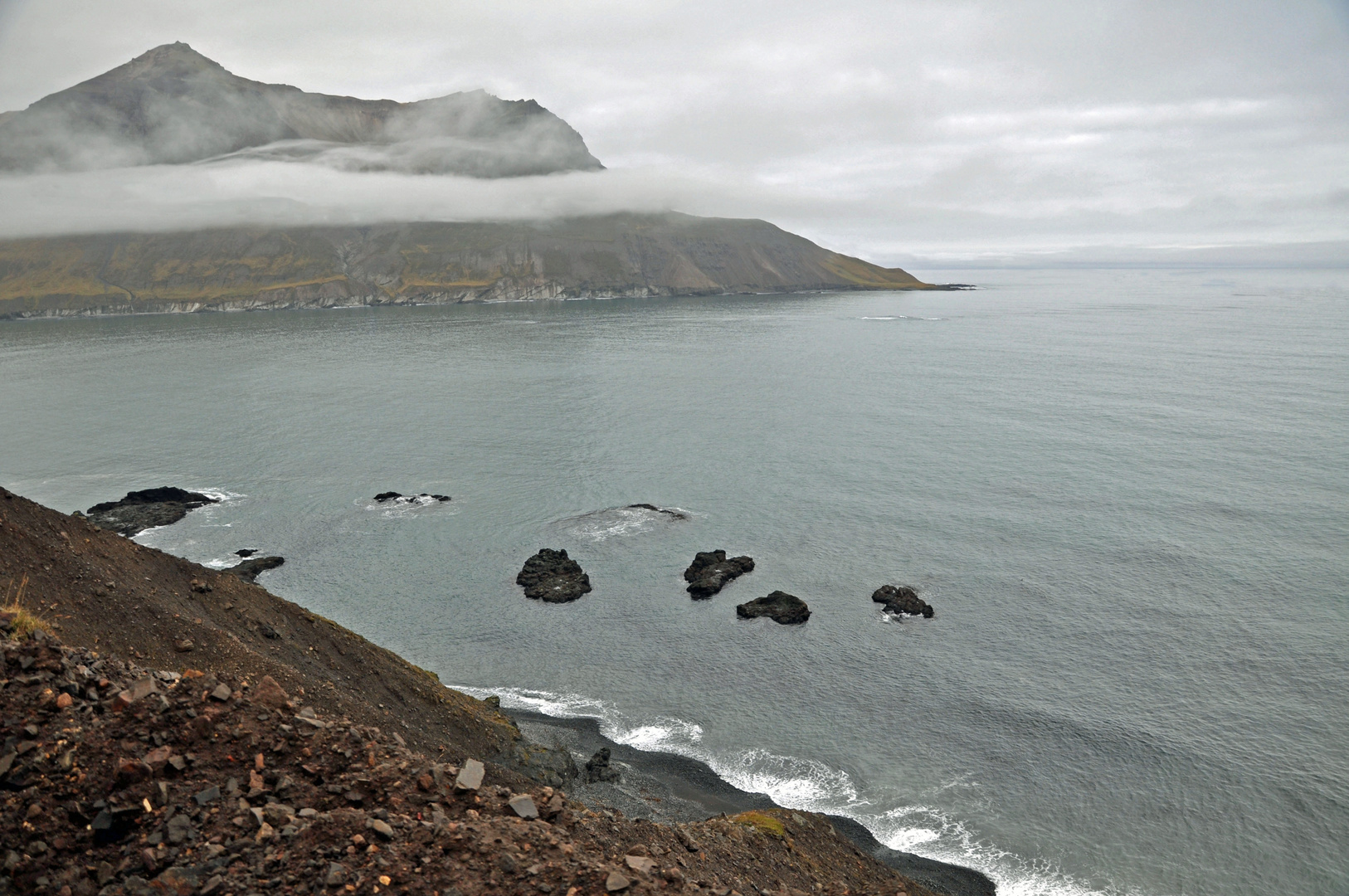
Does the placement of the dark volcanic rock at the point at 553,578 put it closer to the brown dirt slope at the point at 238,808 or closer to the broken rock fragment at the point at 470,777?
the brown dirt slope at the point at 238,808

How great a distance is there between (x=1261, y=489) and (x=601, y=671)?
2407 inches

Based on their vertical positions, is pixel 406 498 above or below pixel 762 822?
below

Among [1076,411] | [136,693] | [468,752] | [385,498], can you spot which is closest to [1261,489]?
[1076,411]

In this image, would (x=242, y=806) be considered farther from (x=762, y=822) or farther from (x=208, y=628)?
(x=762, y=822)

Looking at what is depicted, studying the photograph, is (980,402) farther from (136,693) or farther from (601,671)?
(136,693)

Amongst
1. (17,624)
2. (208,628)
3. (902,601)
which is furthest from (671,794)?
(17,624)

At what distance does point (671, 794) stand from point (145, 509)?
189 feet

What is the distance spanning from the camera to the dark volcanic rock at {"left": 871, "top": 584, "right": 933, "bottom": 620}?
165 ft

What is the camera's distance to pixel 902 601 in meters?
51.1

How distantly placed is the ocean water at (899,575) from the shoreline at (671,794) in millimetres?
923

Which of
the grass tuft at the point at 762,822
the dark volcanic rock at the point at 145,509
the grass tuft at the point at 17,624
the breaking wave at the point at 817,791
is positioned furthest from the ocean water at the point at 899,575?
the grass tuft at the point at 17,624

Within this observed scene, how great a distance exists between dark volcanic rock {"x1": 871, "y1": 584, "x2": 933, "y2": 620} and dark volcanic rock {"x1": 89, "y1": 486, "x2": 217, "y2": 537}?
56373mm

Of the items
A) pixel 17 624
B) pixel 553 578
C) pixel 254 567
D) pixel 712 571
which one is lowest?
pixel 254 567

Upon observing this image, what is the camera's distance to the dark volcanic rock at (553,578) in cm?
5366
